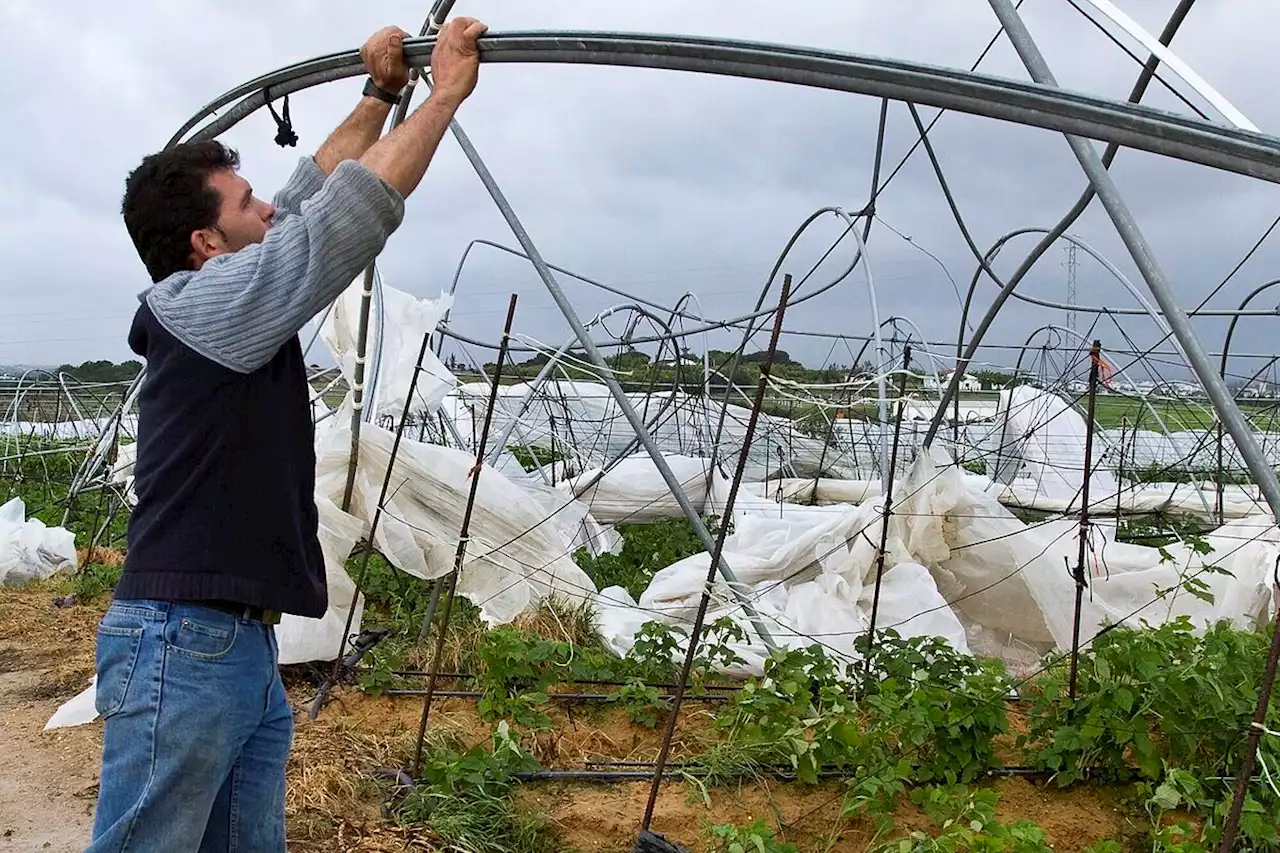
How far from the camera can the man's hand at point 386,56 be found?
2.17 metres

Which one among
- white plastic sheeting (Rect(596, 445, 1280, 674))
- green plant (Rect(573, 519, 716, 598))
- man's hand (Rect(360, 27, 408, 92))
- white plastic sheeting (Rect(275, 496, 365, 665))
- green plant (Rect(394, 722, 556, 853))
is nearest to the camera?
man's hand (Rect(360, 27, 408, 92))

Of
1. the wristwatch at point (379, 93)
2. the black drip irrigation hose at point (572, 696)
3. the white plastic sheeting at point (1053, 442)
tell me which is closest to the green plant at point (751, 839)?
the black drip irrigation hose at point (572, 696)

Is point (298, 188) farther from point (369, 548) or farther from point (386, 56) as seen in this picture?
point (369, 548)

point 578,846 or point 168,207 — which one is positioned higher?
point 168,207

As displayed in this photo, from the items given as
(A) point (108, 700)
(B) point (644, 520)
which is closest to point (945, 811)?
(A) point (108, 700)

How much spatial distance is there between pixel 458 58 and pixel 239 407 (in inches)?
31.3

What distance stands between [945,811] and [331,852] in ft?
6.62

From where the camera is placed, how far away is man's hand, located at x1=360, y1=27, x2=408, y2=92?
2.17m

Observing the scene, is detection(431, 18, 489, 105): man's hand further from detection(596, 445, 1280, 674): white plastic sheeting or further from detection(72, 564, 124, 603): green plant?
Answer: detection(72, 564, 124, 603): green plant

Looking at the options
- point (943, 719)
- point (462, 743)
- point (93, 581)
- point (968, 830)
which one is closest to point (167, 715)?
point (968, 830)

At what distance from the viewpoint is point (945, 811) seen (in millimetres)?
2965

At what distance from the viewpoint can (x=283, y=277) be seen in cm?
163

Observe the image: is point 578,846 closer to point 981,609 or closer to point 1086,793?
point 1086,793

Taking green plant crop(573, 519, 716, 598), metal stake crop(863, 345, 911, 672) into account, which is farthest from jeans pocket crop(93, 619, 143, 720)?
green plant crop(573, 519, 716, 598)
